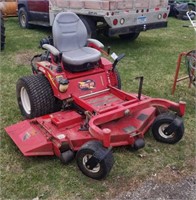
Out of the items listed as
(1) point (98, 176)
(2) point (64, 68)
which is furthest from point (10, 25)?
(1) point (98, 176)

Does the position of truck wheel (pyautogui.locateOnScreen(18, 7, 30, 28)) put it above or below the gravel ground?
below

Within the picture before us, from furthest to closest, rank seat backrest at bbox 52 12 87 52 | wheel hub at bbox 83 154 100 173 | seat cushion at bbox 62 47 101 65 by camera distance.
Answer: seat backrest at bbox 52 12 87 52, seat cushion at bbox 62 47 101 65, wheel hub at bbox 83 154 100 173

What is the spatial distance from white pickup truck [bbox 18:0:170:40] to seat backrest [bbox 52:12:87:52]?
227 centimetres

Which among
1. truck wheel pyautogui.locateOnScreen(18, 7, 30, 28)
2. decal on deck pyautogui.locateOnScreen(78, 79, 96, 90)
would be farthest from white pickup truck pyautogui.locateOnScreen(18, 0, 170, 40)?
decal on deck pyautogui.locateOnScreen(78, 79, 96, 90)

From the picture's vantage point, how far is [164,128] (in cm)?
346

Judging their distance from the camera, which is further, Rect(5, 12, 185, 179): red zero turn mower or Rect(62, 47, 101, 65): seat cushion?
Rect(62, 47, 101, 65): seat cushion

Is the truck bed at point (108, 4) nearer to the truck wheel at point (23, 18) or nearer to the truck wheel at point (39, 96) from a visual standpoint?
the truck wheel at point (23, 18)

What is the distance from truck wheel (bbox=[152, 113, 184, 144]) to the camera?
3369 millimetres

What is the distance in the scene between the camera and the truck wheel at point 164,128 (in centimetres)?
337

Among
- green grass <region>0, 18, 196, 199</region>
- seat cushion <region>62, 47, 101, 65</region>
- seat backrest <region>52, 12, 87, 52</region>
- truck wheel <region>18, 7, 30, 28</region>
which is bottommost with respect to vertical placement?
truck wheel <region>18, 7, 30, 28</region>

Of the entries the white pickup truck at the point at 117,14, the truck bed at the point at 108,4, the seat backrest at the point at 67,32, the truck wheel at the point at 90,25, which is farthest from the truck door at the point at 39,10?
the seat backrest at the point at 67,32

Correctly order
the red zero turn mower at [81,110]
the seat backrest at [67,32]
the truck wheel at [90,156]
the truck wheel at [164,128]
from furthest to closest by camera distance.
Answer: the seat backrest at [67,32] → the truck wheel at [164,128] → the red zero turn mower at [81,110] → the truck wheel at [90,156]

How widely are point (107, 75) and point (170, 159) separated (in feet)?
4.46

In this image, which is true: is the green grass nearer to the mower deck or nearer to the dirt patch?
the dirt patch
